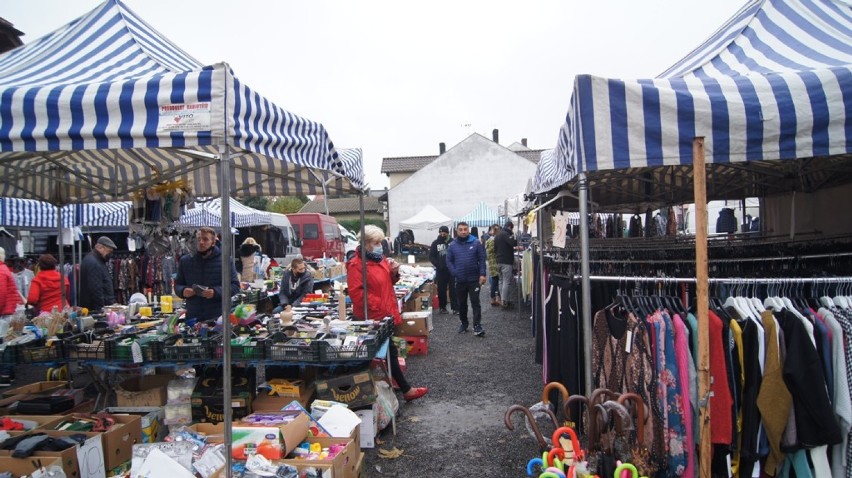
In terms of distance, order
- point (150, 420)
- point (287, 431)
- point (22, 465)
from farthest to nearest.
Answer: point (150, 420), point (287, 431), point (22, 465)

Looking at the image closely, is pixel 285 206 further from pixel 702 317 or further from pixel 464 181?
pixel 702 317

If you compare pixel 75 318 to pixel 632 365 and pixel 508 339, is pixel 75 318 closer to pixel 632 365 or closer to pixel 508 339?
pixel 632 365

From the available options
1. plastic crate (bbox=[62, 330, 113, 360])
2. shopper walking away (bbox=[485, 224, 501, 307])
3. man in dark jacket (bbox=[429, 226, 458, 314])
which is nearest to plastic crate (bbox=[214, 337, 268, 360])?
plastic crate (bbox=[62, 330, 113, 360])

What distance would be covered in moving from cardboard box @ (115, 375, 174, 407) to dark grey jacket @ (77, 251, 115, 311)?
11.0ft

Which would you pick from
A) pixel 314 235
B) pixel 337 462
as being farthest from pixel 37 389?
pixel 314 235

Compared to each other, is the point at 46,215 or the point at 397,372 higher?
the point at 46,215

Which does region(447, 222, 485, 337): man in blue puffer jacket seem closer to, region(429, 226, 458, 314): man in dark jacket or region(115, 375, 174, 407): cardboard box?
region(429, 226, 458, 314): man in dark jacket

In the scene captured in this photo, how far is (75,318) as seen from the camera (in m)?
5.11

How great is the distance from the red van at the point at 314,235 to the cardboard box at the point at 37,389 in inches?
610

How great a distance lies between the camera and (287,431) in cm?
338

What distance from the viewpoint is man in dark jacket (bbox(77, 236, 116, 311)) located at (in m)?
7.34

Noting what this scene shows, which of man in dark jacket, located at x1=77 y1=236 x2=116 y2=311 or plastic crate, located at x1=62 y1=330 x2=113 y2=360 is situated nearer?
plastic crate, located at x1=62 y1=330 x2=113 y2=360

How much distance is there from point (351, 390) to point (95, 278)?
524 centimetres

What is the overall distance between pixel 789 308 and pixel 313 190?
4625mm
